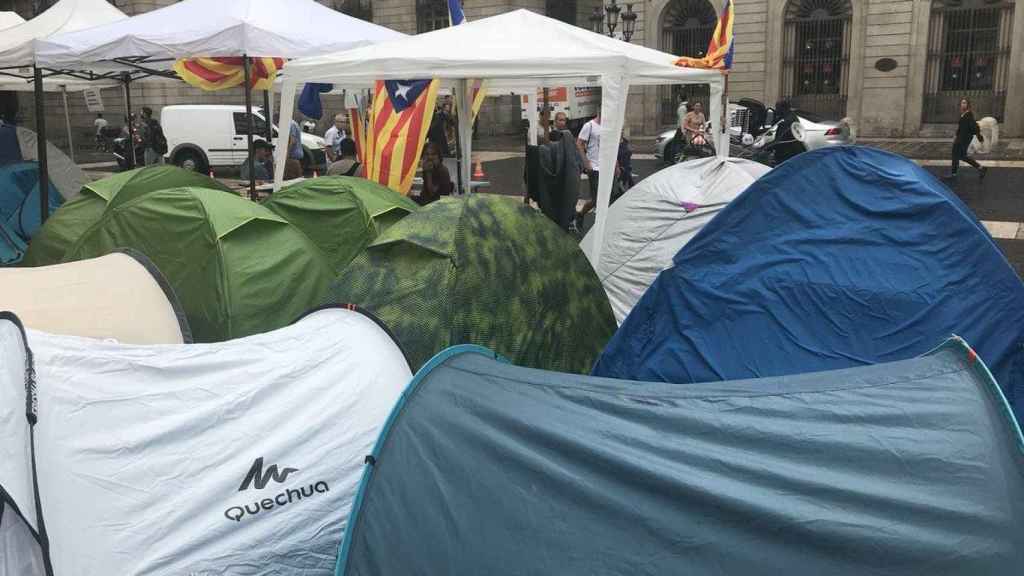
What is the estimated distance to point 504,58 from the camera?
24.6 feet

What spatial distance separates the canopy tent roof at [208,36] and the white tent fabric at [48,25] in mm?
364

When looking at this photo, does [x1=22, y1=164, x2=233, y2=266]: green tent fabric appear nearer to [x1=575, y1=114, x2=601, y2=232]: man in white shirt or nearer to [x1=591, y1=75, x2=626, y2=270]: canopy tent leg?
[x1=591, y1=75, x2=626, y2=270]: canopy tent leg

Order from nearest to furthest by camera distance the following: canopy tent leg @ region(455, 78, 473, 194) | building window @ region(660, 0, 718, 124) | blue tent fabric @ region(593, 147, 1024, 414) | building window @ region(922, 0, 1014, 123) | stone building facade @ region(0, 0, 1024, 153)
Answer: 1. blue tent fabric @ region(593, 147, 1024, 414)
2. canopy tent leg @ region(455, 78, 473, 194)
3. building window @ region(922, 0, 1014, 123)
4. stone building facade @ region(0, 0, 1024, 153)
5. building window @ region(660, 0, 718, 124)

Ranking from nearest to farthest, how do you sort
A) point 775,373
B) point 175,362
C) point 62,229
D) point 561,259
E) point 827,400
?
point 827,400 < point 175,362 < point 775,373 < point 561,259 < point 62,229

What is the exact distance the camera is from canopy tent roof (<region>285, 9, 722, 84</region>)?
290 inches

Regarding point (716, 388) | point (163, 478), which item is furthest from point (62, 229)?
point (716, 388)

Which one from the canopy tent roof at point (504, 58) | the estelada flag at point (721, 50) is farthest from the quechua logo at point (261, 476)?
the estelada flag at point (721, 50)

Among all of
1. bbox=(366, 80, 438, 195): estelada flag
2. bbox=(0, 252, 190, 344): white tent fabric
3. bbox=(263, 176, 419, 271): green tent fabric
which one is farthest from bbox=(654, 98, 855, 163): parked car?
bbox=(0, 252, 190, 344): white tent fabric

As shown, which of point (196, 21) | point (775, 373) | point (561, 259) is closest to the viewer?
point (775, 373)

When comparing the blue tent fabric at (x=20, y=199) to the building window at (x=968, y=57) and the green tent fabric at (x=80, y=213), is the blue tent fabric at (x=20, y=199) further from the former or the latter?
the building window at (x=968, y=57)

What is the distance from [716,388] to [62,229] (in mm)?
6768

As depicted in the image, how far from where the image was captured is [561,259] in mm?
5758

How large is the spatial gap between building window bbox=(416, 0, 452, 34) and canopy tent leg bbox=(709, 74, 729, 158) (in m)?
26.3

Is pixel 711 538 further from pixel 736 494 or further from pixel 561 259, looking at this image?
pixel 561 259
